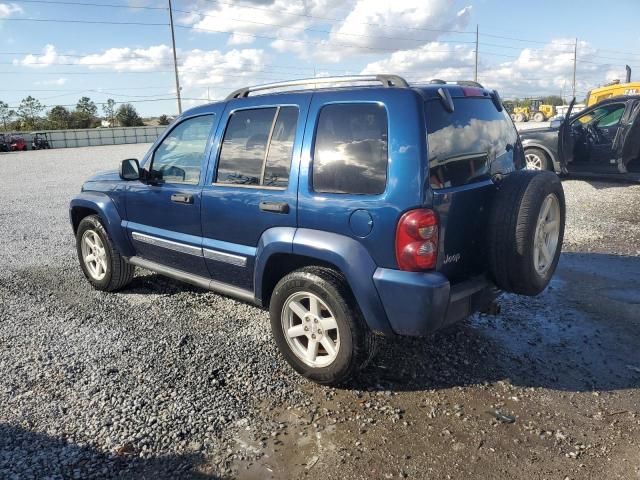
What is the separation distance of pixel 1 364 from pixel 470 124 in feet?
12.3

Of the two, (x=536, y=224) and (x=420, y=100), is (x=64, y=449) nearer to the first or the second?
(x=420, y=100)

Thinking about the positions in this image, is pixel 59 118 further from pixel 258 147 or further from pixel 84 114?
pixel 258 147

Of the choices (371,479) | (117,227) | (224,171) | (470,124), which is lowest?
(371,479)

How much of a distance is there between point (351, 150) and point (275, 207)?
65cm

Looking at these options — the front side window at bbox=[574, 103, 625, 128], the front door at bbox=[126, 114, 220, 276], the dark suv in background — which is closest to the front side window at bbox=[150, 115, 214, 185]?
the front door at bbox=[126, 114, 220, 276]

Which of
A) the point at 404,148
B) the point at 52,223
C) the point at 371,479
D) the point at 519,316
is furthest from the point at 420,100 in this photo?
the point at 52,223

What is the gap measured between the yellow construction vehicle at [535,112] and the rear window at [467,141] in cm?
4816

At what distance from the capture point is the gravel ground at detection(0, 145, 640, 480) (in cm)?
268

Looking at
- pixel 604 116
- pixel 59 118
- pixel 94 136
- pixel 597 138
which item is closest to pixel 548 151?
pixel 597 138

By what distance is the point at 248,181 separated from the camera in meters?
3.72

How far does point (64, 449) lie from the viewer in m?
2.79

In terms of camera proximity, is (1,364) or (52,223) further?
(52,223)

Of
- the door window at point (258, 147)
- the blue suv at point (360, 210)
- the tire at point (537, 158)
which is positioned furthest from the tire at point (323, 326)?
the tire at point (537, 158)

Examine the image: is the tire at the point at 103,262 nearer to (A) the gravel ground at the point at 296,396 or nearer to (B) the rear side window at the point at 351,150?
(A) the gravel ground at the point at 296,396
